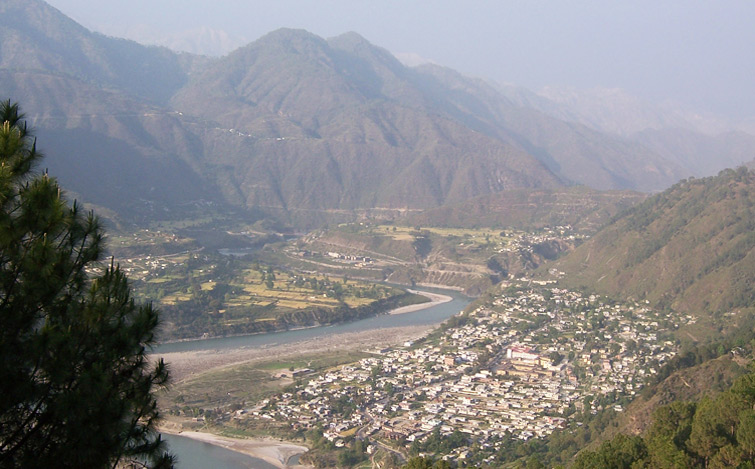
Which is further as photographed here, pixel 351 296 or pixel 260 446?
pixel 351 296

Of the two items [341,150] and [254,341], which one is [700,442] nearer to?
[254,341]

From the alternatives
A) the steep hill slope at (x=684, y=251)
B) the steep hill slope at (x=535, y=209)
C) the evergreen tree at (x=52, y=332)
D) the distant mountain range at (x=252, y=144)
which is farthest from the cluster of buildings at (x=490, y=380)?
the distant mountain range at (x=252, y=144)

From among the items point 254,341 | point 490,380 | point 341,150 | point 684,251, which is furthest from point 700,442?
point 341,150

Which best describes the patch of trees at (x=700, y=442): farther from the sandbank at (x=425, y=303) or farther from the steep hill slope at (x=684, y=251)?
the sandbank at (x=425, y=303)

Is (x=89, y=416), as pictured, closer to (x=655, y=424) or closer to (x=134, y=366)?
(x=134, y=366)

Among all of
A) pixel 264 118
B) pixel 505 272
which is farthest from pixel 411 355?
pixel 264 118
